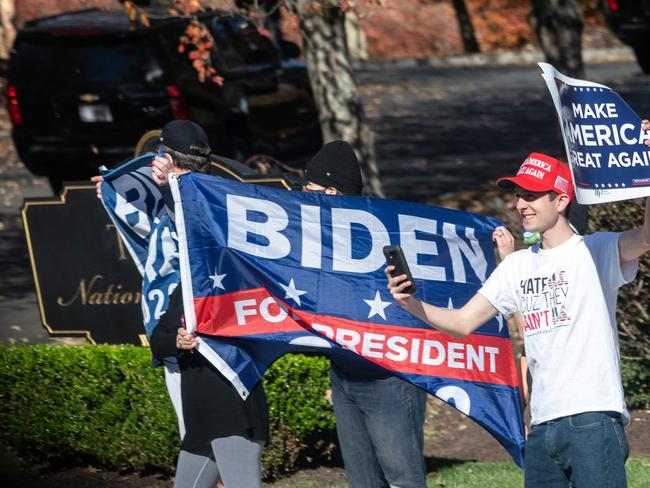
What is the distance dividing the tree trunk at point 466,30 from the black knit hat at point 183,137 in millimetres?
25962

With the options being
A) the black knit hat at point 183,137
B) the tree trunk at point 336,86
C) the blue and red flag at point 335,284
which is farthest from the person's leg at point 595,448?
the tree trunk at point 336,86

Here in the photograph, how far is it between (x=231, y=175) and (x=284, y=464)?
1.84m

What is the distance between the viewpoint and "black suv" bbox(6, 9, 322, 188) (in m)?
12.7

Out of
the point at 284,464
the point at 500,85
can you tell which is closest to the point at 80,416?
the point at 284,464

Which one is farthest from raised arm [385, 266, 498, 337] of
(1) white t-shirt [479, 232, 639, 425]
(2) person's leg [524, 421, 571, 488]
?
(2) person's leg [524, 421, 571, 488]

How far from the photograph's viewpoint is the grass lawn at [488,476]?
708cm

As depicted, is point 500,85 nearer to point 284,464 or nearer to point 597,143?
point 284,464

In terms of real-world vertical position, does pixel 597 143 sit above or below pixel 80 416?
above

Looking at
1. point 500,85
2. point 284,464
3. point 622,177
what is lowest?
point 500,85

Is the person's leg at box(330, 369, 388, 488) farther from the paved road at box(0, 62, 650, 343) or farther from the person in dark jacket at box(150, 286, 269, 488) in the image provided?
the paved road at box(0, 62, 650, 343)

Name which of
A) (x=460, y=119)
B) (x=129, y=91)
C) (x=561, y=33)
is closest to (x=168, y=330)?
(x=129, y=91)

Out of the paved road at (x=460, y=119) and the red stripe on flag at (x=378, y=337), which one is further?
the paved road at (x=460, y=119)

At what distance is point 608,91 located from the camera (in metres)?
4.64

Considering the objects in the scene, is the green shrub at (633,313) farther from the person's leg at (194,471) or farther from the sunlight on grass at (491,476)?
the person's leg at (194,471)
